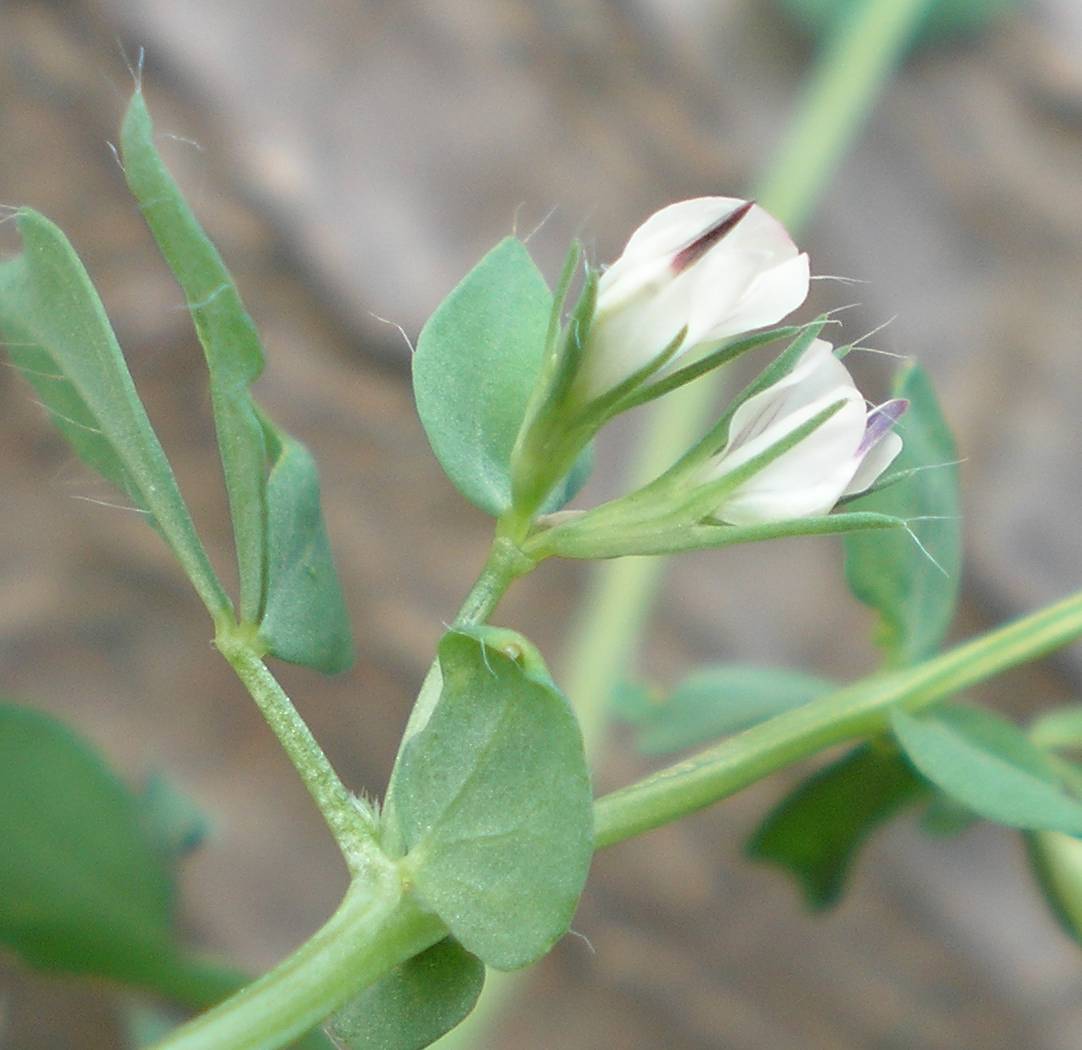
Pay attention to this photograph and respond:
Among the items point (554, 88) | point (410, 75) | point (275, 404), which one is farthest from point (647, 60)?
point (275, 404)

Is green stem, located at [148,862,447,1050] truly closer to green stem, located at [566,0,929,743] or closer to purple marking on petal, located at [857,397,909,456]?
purple marking on petal, located at [857,397,909,456]

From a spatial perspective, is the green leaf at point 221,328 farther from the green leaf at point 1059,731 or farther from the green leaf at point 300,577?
the green leaf at point 1059,731

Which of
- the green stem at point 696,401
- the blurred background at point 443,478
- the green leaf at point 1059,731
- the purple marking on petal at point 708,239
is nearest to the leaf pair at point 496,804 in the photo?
the purple marking on petal at point 708,239

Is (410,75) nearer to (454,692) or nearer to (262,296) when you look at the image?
(262,296)

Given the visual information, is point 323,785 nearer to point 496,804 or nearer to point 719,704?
point 496,804

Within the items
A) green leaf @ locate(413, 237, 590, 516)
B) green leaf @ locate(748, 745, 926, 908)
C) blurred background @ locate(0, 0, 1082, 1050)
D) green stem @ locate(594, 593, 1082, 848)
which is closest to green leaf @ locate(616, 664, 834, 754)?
green leaf @ locate(748, 745, 926, 908)

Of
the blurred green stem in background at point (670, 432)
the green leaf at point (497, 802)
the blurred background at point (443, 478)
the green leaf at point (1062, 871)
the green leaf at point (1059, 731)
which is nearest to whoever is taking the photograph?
the green leaf at point (497, 802)
